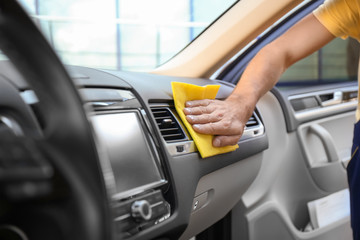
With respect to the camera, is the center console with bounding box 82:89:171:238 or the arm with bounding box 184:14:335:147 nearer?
the center console with bounding box 82:89:171:238

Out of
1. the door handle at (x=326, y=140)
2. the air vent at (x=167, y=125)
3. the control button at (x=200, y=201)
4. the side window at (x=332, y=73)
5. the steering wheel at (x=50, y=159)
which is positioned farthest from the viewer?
the side window at (x=332, y=73)

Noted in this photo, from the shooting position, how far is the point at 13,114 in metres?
0.51

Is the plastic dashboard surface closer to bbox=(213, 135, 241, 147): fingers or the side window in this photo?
bbox=(213, 135, 241, 147): fingers

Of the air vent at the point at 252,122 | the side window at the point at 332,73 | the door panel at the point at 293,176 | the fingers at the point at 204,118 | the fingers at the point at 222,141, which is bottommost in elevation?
the door panel at the point at 293,176

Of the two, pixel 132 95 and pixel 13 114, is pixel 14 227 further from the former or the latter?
pixel 132 95

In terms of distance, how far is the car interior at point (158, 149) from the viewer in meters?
0.42

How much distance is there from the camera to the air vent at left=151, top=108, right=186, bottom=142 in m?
1.03

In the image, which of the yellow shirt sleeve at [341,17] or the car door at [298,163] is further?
the car door at [298,163]

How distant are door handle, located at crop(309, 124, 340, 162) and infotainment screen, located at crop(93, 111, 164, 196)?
3.55 feet

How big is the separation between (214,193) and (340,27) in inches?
22.6

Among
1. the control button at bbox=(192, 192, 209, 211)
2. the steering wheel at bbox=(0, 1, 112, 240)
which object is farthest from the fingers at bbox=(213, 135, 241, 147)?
the steering wheel at bbox=(0, 1, 112, 240)

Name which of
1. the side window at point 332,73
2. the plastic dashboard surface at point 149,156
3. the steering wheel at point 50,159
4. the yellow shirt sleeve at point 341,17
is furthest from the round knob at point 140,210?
the side window at point 332,73

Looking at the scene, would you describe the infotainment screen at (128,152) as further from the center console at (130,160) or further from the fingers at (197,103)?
the fingers at (197,103)

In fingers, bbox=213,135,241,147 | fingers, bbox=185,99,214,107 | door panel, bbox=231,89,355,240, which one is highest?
fingers, bbox=185,99,214,107
